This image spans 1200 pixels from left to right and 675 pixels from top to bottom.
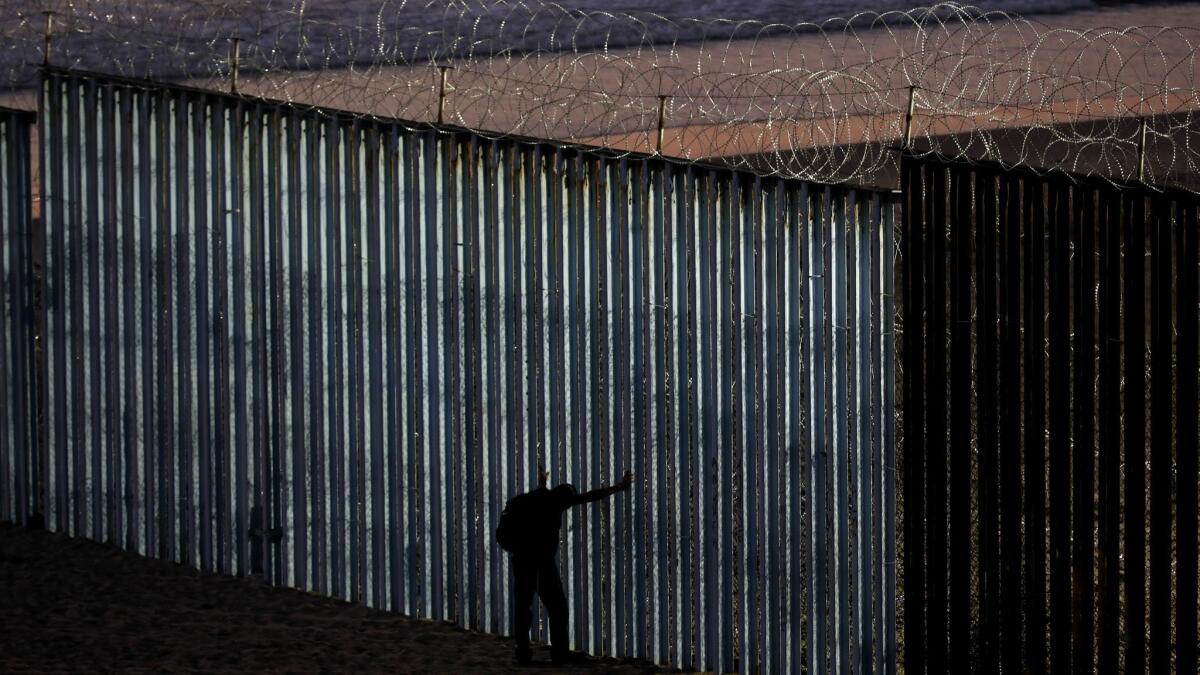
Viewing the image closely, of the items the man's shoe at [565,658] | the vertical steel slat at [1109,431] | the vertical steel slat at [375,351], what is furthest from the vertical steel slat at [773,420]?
the vertical steel slat at [375,351]

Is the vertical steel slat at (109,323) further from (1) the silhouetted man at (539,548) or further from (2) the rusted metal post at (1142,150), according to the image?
(2) the rusted metal post at (1142,150)

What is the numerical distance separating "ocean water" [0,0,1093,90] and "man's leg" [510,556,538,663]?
9.35 m

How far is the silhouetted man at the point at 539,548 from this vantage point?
10633 millimetres

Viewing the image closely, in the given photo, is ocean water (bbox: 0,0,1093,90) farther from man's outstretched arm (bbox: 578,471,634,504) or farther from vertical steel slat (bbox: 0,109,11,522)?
man's outstretched arm (bbox: 578,471,634,504)

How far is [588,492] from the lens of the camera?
10703 millimetres

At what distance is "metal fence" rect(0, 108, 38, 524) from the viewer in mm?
12906

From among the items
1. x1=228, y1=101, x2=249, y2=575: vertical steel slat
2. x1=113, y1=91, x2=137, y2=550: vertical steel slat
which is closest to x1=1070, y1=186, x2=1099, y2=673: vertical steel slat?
x1=228, y1=101, x2=249, y2=575: vertical steel slat

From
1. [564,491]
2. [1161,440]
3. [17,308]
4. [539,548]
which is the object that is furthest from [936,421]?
[17,308]

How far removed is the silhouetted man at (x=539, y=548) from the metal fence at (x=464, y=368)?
20 cm

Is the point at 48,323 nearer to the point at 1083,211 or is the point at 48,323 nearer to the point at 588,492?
the point at 588,492

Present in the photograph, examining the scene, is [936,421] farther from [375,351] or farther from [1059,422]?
[375,351]

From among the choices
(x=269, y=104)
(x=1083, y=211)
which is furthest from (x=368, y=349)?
(x=1083, y=211)

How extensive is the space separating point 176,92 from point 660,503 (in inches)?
140

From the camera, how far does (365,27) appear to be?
71.9 ft
